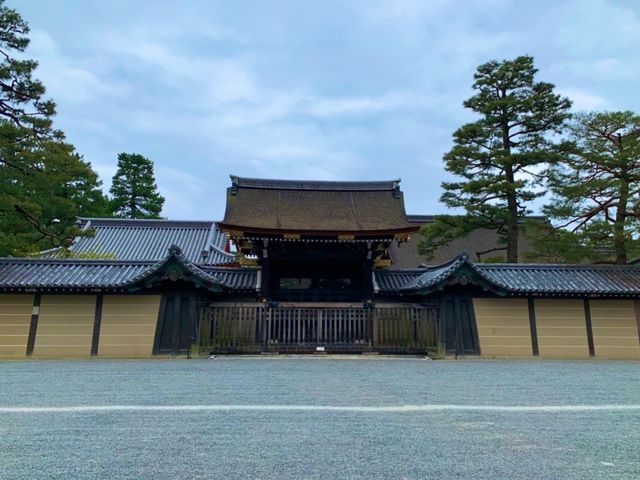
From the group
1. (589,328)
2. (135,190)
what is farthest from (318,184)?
(135,190)

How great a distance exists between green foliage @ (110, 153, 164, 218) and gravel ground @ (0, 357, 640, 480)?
31.9 metres

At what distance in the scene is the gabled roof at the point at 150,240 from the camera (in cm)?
1870

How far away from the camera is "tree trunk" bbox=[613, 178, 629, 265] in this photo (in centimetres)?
1184

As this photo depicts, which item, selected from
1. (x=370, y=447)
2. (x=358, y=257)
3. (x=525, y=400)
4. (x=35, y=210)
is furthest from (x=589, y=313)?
(x=35, y=210)

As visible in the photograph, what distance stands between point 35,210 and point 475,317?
1303 cm

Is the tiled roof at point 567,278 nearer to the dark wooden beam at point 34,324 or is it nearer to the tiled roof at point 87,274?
the tiled roof at point 87,274

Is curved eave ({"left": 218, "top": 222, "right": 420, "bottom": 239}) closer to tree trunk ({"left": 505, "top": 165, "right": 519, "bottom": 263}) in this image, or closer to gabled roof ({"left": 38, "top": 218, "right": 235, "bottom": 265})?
tree trunk ({"left": 505, "top": 165, "right": 519, "bottom": 263})

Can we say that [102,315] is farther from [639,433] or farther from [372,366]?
[639,433]

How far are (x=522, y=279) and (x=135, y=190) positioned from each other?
3429 centimetres

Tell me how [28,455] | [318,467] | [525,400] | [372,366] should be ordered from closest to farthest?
[318,467] → [28,455] → [525,400] → [372,366]

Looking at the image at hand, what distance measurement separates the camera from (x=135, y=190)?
3669 cm

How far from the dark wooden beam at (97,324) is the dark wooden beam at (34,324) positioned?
145cm

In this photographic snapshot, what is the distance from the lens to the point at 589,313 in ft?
36.6

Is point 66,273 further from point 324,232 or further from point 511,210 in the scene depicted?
point 511,210
